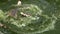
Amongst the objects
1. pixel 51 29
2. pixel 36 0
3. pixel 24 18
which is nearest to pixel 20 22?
pixel 24 18

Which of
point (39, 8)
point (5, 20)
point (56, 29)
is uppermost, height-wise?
point (39, 8)

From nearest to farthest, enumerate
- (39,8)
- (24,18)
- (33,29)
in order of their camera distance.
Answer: (33,29) < (24,18) < (39,8)

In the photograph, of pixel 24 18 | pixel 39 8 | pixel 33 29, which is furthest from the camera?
pixel 39 8

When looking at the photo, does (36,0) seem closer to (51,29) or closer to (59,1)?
(59,1)

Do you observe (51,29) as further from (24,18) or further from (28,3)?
(28,3)

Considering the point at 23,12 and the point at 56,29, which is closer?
the point at 56,29

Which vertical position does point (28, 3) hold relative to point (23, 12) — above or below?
above
